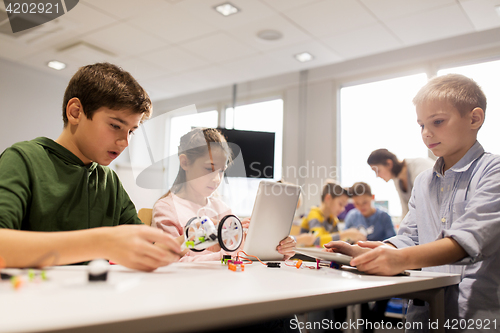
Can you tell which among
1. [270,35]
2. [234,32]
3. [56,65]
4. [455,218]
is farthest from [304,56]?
[455,218]

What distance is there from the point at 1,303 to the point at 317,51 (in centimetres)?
416

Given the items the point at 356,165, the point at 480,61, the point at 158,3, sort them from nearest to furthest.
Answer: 1. the point at 158,3
2. the point at 480,61
3. the point at 356,165

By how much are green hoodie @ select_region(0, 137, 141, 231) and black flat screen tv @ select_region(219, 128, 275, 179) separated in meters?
0.64

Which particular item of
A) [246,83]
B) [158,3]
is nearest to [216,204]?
[158,3]

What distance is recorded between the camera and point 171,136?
4.34ft

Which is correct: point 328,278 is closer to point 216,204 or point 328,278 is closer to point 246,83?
point 216,204

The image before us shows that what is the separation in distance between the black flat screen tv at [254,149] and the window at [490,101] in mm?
2731

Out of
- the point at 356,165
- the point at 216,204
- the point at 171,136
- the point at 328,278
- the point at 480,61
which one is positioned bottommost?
the point at 328,278

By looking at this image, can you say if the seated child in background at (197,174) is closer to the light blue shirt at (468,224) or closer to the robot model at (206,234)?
the robot model at (206,234)

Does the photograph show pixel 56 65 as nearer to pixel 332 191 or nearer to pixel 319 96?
pixel 319 96

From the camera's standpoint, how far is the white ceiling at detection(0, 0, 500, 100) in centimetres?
321

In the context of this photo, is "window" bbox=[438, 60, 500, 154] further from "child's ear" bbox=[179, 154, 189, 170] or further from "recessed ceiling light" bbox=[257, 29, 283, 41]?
"child's ear" bbox=[179, 154, 189, 170]

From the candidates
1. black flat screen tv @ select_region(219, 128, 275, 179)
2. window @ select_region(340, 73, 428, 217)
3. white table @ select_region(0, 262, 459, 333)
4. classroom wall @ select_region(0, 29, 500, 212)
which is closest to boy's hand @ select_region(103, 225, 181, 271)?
white table @ select_region(0, 262, 459, 333)

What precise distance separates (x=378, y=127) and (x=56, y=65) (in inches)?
163
